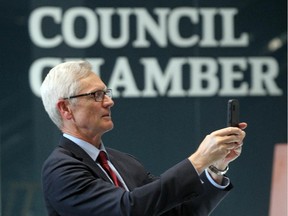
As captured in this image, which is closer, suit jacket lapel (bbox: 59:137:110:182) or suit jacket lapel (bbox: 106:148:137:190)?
suit jacket lapel (bbox: 59:137:110:182)

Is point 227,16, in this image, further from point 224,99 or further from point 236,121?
point 236,121

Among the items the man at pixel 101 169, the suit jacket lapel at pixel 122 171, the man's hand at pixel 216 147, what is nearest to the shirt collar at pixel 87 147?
the man at pixel 101 169

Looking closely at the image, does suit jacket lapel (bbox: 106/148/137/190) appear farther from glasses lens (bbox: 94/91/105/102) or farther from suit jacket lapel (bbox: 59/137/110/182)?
glasses lens (bbox: 94/91/105/102)

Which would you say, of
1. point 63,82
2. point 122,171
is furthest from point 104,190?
point 63,82

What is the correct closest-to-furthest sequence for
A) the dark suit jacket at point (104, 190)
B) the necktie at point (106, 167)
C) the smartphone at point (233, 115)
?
the dark suit jacket at point (104, 190), the smartphone at point (233, 115), the necktie at point (106, 167)

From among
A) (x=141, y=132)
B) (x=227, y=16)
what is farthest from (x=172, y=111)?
(x=227, y=16)

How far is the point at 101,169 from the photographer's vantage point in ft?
8.56

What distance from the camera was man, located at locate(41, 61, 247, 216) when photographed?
7.76 ft

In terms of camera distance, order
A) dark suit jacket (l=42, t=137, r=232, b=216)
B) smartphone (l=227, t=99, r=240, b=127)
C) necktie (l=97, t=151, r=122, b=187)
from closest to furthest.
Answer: dark suit jacket (l=42, t=137, r=232, b=216) < smartphone (l=227, t=99, r=240, b=127) < necktie (l=97, t=151, r=122, b=187)

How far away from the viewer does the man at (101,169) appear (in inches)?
93.1

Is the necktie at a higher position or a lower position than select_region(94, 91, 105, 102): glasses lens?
lower

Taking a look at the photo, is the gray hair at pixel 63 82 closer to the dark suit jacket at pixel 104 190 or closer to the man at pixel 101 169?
the man at pixel 101 169

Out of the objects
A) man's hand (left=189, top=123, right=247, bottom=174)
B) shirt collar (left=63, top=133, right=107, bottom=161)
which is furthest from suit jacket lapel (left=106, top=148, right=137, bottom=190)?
man's hand (left=189, top=123, right=247, bottom=174)

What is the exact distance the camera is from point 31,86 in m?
5.42
